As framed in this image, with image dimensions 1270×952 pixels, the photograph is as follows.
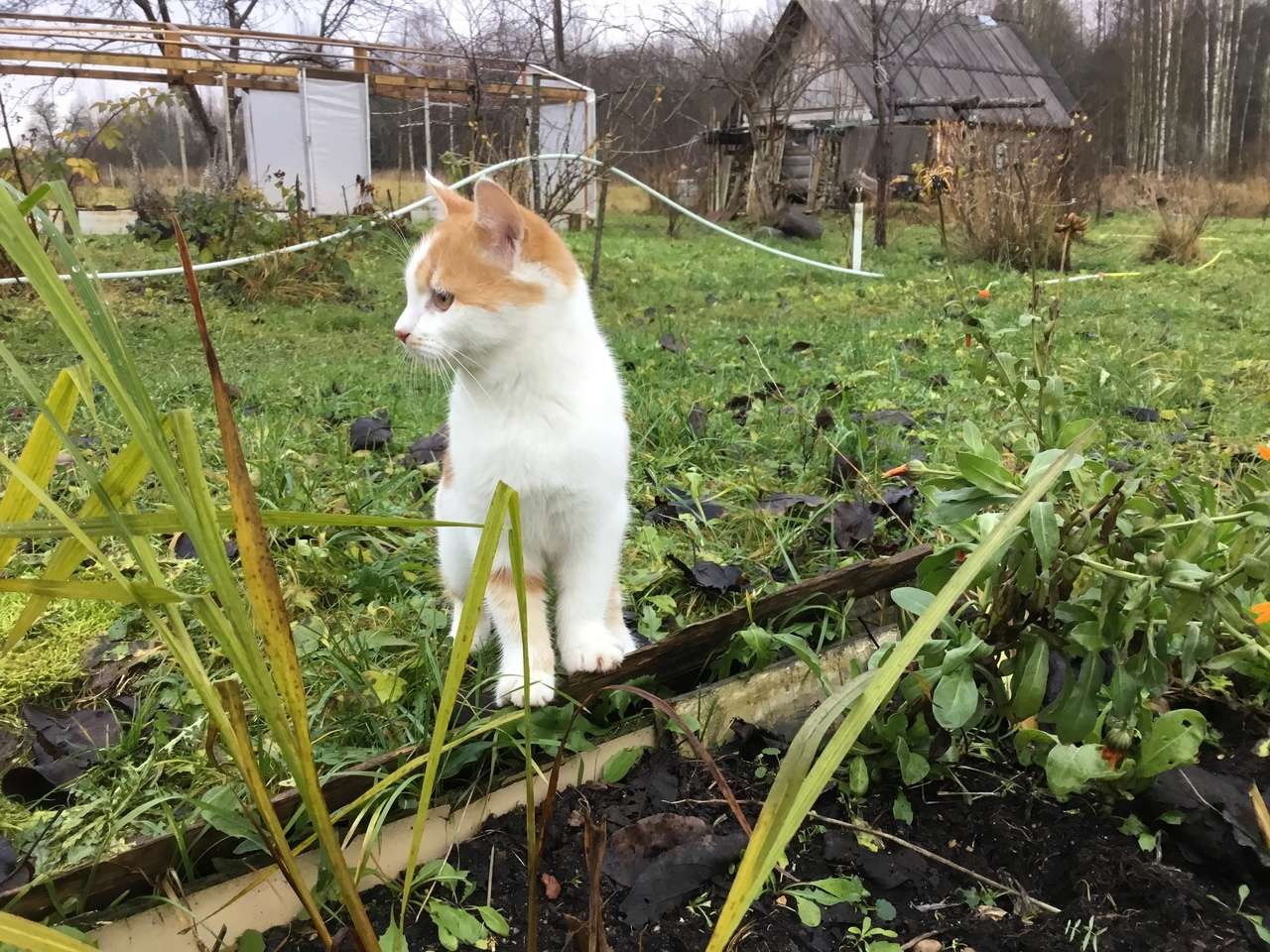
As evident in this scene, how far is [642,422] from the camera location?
9.75 ft

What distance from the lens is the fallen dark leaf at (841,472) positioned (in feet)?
7.88

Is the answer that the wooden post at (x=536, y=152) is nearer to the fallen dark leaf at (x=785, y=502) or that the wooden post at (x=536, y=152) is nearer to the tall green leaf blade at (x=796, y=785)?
the fallen dark leaf at (x=785, y=502)

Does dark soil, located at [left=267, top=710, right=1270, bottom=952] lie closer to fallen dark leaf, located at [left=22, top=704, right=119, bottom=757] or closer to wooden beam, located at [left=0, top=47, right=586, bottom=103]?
fallen dark leaf, located at [left=22, top=704, right=119, bottom=757]

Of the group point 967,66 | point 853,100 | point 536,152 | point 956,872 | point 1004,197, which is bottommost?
point 956,872

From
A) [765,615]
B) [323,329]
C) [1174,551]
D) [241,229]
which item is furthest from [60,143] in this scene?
[1174,551]

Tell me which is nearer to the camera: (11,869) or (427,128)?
(11,869)

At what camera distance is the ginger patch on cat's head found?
1.70 m

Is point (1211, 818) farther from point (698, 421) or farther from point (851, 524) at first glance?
point (698, 421)

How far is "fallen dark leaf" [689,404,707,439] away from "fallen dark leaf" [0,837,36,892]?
6.85 feet

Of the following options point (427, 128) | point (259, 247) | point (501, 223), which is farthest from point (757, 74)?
point (501, 223)

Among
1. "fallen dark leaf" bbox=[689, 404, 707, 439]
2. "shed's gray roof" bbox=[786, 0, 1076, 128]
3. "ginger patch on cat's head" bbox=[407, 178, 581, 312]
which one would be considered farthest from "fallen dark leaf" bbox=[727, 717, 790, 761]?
"shed's gray roof" bbox=[786, 0, 1076, 128]

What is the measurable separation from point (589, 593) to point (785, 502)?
2.47 feet

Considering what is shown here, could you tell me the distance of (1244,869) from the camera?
1.11 metres

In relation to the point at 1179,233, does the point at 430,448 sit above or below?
below
